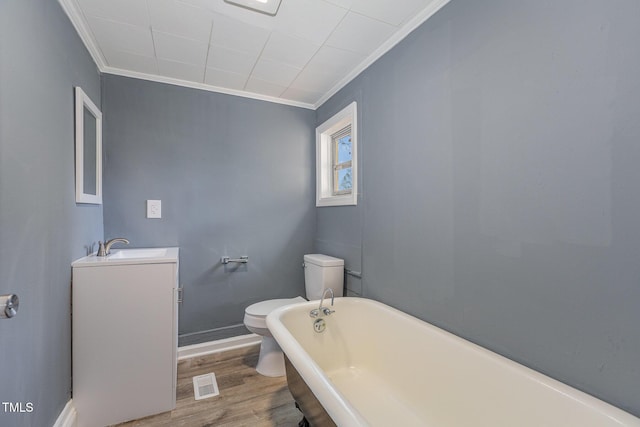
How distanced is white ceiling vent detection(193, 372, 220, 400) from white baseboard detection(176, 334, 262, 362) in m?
0.33

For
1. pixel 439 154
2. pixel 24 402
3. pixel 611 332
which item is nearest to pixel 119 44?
pixel 24 402

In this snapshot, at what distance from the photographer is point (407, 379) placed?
5.01 feet

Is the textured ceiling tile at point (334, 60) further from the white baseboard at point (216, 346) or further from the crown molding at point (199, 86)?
the white baseboard at point (216, 346)

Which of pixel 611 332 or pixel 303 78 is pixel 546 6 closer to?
pixel 611 332

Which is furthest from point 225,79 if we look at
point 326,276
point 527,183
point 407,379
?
point 407,379

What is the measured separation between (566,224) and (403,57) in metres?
1.32

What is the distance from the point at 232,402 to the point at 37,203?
1530 mm

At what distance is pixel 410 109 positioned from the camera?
5.65 feet

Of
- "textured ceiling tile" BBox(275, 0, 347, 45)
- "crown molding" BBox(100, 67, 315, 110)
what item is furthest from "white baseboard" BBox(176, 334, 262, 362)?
"textured ceiling tile" BBox(275, 0, 347, 45)

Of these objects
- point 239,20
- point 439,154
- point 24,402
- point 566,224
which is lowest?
point 24,402

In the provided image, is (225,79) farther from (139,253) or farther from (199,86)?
(139,253)

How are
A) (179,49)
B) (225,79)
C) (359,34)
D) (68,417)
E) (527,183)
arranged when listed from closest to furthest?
(527,183), (68,417), (359,34), (179,49), (225,79)

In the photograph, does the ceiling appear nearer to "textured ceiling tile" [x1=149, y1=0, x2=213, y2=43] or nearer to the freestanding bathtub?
"textured ceiling tile" [x1=149, y1=0, x2=213, y2=43]

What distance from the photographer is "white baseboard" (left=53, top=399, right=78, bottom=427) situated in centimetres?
143
